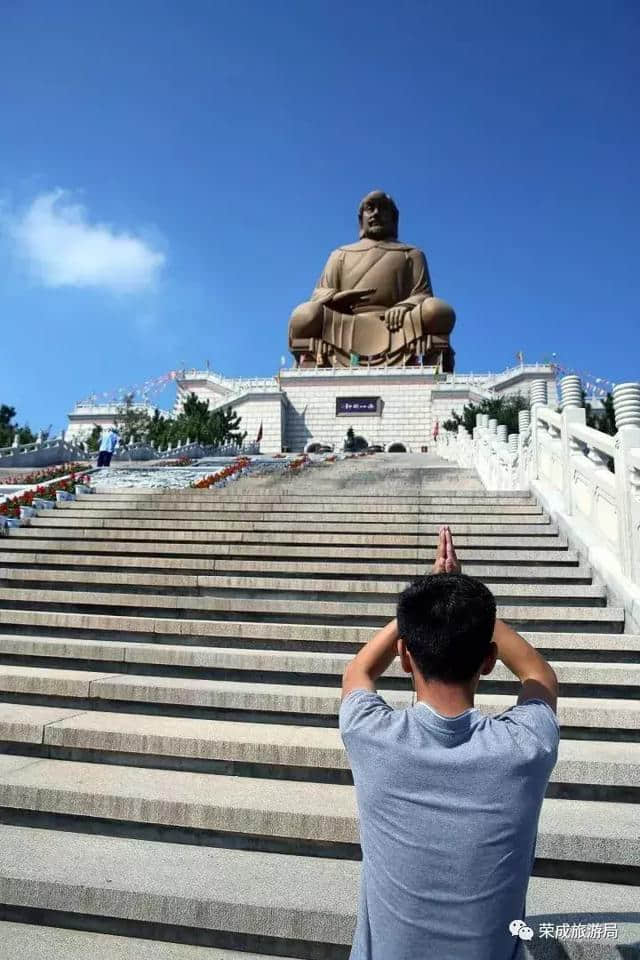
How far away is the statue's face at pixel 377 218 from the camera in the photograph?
41.4 m

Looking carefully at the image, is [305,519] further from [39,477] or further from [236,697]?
[39,477]

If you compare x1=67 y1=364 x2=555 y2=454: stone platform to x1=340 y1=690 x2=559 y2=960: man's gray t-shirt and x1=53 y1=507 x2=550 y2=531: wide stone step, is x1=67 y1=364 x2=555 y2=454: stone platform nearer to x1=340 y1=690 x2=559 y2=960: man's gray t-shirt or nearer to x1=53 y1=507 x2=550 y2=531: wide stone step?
x1=53 y1=507 x2=550 y2=531: wide stone step

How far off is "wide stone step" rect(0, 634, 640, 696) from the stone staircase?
13mm

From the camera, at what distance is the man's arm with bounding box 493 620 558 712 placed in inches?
58.6

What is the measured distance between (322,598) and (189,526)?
2.55m

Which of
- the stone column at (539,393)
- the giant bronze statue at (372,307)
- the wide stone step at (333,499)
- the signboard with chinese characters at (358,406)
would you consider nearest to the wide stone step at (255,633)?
the wide stone step at (333,499)

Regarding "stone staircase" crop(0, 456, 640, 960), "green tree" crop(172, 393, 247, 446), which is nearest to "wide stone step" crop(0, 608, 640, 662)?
"stone staircase" crop(0, 456, 640, 960)

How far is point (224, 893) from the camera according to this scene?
7.77 ft

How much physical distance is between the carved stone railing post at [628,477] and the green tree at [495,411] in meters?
24.1

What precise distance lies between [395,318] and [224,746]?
39.0 m

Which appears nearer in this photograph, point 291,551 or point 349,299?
point 291,551

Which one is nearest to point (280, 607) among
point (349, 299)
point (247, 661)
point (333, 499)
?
point (247, 661)

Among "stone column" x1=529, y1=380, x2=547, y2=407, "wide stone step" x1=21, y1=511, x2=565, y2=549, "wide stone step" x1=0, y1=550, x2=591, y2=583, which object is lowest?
"wide stone step" x1=0, y1=550, x2=591, y2=583

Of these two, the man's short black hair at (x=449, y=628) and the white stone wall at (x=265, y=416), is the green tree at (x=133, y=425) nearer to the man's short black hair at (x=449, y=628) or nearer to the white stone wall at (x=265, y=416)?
the white stone wall at (x=265, y=416)
